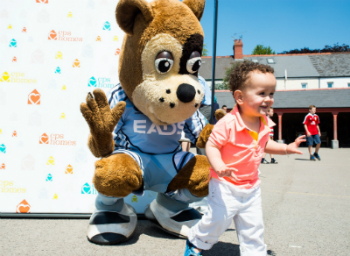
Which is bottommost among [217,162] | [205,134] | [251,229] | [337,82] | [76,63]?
[251,229]

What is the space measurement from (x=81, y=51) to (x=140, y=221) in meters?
1.80

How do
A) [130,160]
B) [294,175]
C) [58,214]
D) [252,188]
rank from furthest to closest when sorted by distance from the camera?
1. [294,175]
2. [58,214]
3. [130,160]
4. [252,188]

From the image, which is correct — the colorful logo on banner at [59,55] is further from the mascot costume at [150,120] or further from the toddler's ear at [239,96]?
the toddler's ear at [239,96]

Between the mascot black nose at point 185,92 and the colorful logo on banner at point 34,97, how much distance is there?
157cm

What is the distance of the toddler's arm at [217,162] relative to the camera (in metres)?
1.75

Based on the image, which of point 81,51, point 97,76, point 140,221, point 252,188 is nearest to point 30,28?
point 81,51

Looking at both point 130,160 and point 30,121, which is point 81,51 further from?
point 130,160

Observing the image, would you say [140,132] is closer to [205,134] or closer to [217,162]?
[205,134]

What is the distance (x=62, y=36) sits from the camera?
3035 millimetres

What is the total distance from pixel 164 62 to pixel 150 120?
1.70 feet

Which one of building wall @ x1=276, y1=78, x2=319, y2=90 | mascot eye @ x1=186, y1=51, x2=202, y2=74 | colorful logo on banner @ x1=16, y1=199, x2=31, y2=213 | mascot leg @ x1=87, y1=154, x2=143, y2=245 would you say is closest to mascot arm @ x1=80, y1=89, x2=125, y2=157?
mascot leg @ x1=87, y1=154, x2=143, y2=245

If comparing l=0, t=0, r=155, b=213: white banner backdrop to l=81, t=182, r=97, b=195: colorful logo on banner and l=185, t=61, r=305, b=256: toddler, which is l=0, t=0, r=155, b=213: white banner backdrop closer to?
l=81, t=182, r=97, b=195: colorful logo on banner

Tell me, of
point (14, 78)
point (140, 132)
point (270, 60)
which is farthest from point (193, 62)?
point (270, 60)

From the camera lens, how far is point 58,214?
2.97m
